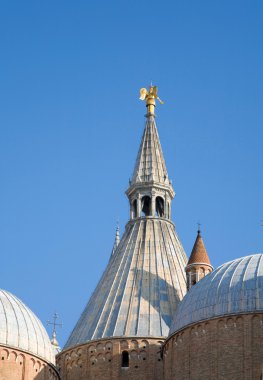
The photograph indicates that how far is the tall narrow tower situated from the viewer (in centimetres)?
6206

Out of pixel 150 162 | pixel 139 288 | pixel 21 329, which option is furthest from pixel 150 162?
pixel 21 329

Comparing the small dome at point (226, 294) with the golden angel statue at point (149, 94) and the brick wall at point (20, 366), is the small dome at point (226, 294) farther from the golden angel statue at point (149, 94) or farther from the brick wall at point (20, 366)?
the golden angel statue at point (149, 94)

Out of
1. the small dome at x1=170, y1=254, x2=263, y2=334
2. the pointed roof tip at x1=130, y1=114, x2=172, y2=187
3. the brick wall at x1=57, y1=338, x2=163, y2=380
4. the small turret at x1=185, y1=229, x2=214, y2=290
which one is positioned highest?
the pointed roof tip at x1=130, y1=114, x2=172, y2=187

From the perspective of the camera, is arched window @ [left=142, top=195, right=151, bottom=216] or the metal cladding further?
arched window @ [left=142, top=195, right=151, bottom=216]

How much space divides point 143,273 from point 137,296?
6.12ft

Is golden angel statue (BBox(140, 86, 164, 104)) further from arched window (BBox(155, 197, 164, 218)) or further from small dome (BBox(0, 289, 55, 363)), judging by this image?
small dome (BBox(0, 289, 55, 363))

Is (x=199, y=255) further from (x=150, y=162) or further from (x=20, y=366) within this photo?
(x=20, y=366)

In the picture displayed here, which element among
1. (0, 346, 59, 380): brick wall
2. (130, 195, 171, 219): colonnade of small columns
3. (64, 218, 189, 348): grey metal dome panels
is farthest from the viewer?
(130, 195, 171, 219): colonnade of small columns

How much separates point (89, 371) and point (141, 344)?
8.80 feet

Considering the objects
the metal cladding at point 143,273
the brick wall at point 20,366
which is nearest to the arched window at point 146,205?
the metal cladding at point 143,273

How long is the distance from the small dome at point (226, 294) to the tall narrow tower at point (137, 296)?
10.7 feet

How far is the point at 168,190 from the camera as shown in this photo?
72188 mm

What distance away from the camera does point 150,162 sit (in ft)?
240

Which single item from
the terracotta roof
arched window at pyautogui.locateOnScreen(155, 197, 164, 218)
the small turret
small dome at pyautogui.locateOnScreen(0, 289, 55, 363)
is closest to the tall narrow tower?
arched window at pyautogui.locateOnScreen(155, 197, 164, 218)
